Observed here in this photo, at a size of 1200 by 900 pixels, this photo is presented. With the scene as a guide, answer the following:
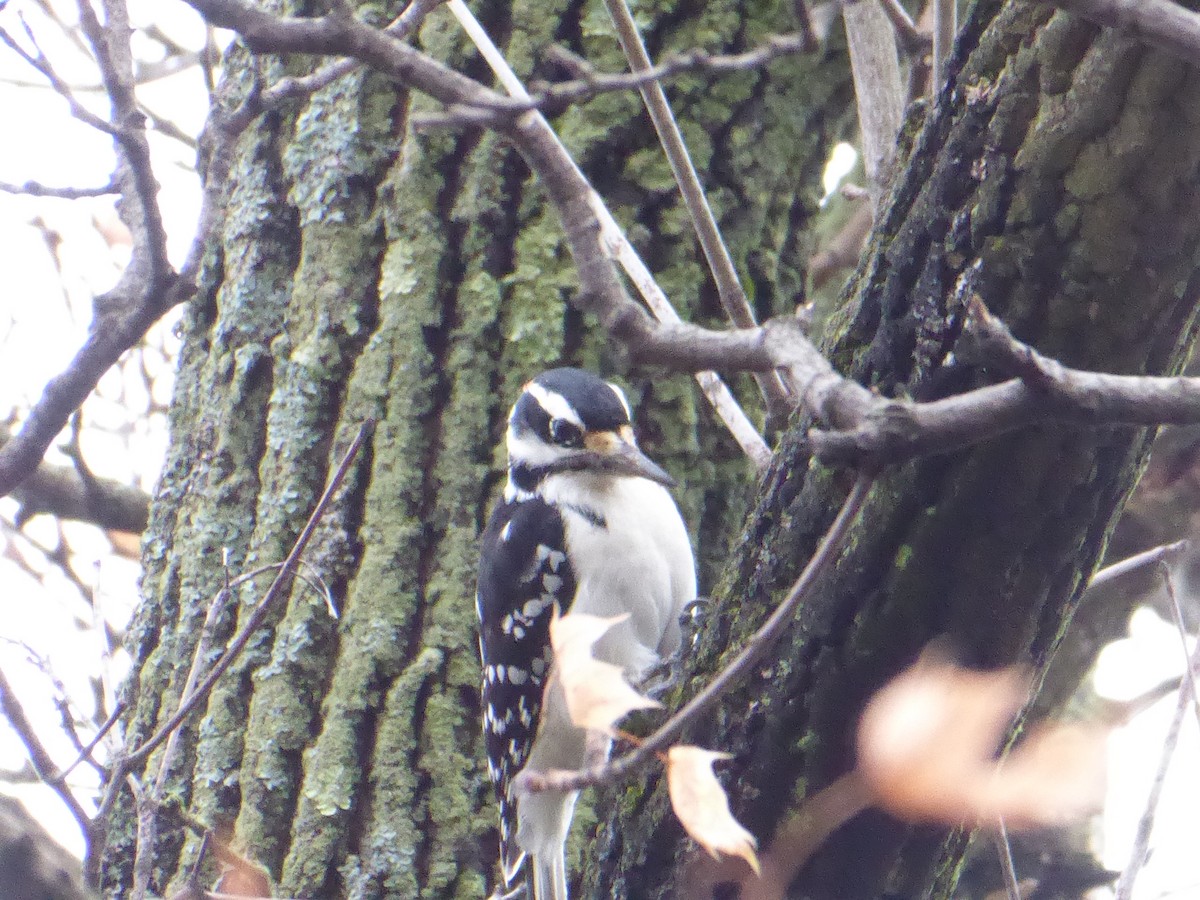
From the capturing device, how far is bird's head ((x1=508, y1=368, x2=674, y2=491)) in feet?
10.5

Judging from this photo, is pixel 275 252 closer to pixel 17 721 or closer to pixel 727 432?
pixel 727 432

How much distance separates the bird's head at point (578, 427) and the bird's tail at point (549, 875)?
98 centimetres

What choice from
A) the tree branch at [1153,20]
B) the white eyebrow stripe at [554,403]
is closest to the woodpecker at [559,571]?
the white eyebrow stripe at [554,403]

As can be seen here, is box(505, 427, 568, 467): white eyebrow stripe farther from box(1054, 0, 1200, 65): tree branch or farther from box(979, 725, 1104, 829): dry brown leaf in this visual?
box(1054, 0, 1200, 65): tree branch

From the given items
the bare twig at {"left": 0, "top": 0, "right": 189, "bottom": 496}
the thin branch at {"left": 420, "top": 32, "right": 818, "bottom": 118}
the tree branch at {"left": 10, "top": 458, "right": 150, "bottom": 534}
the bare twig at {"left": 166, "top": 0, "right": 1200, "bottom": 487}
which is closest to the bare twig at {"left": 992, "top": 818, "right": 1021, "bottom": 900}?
the bare twig at {"left": 166, "top": 0, "right": 1200, "bottom": 487}

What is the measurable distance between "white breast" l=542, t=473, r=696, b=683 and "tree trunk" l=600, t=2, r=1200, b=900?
1.27 m

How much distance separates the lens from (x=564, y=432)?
3.32 meters

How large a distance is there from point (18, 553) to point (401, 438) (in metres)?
2.84

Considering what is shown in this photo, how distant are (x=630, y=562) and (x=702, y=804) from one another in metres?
Result: 1.89

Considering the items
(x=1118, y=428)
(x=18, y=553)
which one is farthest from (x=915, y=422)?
(x=18, y=553)

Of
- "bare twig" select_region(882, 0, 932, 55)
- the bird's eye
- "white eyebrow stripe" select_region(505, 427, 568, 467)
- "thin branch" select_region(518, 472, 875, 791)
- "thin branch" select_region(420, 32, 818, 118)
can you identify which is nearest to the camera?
"thin branch" select_region(518, 472, 875, 791)

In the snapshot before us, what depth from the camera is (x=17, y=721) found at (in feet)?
6.04

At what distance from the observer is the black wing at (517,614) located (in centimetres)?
319

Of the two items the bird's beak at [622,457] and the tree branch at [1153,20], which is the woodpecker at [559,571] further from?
the tree branch at [1153,20]
